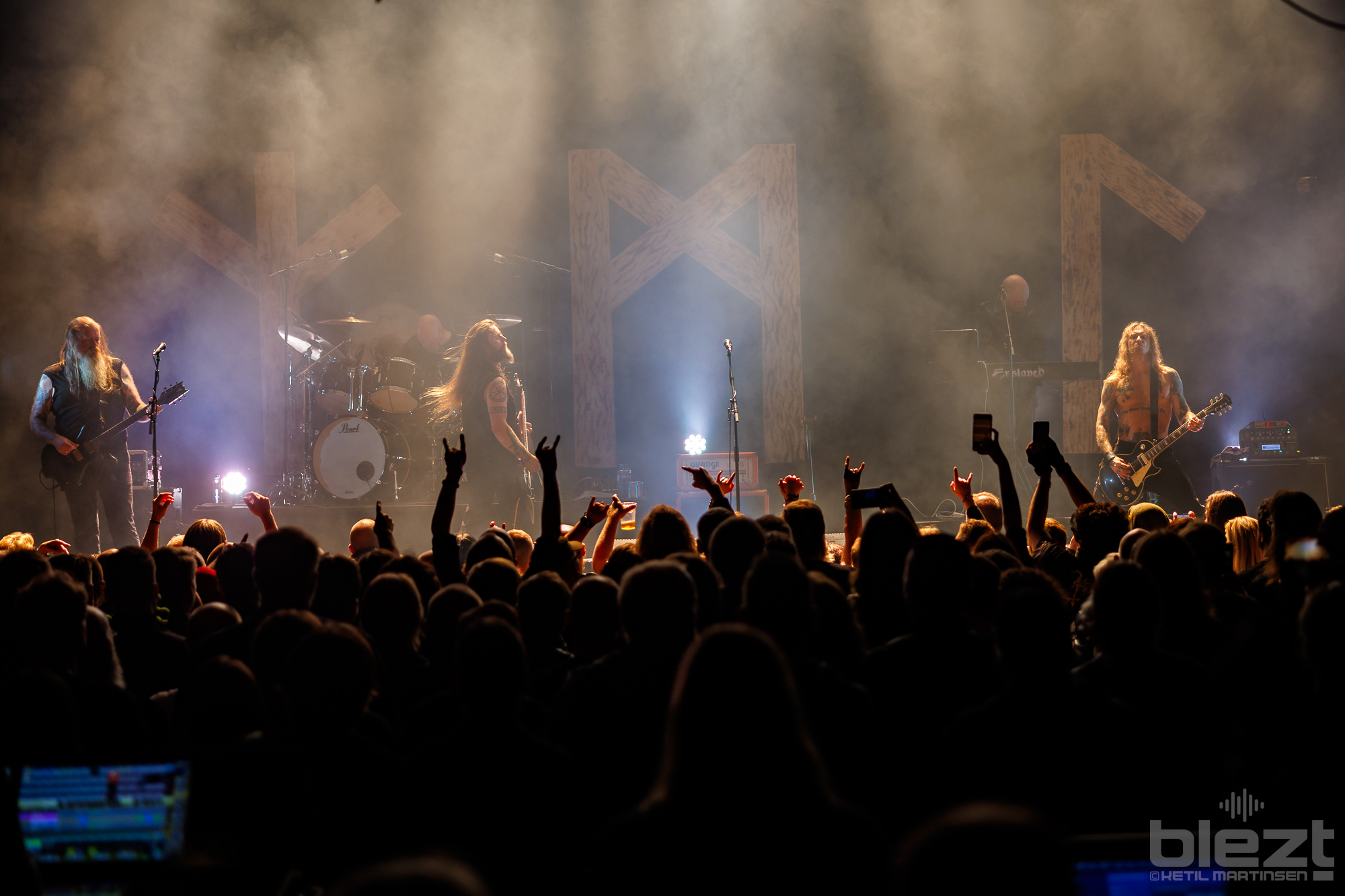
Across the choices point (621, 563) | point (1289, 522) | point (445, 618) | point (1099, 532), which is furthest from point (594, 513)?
point (1289, 522)

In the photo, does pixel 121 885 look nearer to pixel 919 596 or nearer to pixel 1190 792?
pixel 919 596

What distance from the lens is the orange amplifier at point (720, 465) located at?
31.9 feet

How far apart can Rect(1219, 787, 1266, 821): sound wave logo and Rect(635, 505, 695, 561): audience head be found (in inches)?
75.1

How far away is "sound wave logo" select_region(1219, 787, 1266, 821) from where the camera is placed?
1755mm

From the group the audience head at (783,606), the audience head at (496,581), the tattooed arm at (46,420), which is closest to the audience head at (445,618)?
the audience head at (496,581)

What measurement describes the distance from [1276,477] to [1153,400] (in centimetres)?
130

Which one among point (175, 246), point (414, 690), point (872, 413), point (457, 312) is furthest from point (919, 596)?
point (175, 246)

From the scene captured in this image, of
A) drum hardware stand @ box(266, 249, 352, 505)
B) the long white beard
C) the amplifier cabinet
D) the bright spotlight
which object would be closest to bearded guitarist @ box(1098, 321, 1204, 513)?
the amplifier cabinet

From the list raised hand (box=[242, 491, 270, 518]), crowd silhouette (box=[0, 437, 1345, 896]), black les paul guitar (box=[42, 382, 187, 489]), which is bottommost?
crowd silhouette (box=[0, 437, 1345, 896])

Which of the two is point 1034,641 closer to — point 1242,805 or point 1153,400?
point 1242,805

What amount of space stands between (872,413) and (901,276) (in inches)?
67.4

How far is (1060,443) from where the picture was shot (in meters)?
10.5

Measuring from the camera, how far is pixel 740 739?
1137 mm

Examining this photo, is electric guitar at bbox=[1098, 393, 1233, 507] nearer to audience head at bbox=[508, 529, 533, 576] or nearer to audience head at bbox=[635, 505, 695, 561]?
audience head at bbox=[508, 529, 533, 576]
